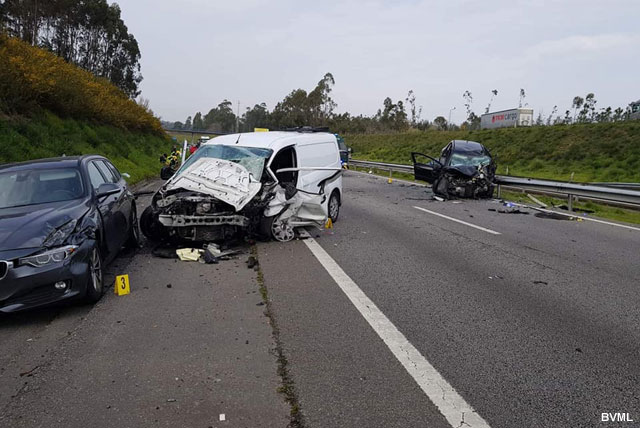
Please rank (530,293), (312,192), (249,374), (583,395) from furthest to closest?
(312,192)
(530,293)
(249,374)
(583,395)

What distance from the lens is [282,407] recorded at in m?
3.21

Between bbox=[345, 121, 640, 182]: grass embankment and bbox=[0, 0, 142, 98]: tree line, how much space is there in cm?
3219

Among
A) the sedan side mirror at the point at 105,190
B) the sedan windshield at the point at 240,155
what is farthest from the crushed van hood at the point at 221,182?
the sedan side mirror at the point at 105,190

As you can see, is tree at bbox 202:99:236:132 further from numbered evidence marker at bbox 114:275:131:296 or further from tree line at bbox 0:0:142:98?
numbered evidence marker at bbox 114:275:131:296

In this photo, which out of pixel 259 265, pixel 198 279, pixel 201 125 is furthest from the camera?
pixel 201 125

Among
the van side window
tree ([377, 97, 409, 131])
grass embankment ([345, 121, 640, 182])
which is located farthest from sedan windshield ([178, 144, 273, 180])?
tree ([377, 97, 409, 131])

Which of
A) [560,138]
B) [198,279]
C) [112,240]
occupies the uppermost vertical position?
[560,138]

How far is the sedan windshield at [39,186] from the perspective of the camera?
583cm

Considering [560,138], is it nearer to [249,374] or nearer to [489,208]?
[489,208]

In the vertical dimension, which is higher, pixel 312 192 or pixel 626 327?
pixel 312 192

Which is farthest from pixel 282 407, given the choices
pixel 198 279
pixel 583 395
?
pixel 198 279

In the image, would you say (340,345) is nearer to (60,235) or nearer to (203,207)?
(60,235)

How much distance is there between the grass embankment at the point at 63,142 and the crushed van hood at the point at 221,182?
7.33 meters

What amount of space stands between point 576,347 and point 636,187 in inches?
600
